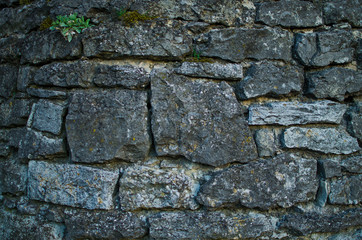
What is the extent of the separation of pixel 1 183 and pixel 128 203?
3.80 feet

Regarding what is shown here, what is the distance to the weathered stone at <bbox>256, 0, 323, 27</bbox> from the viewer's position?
217cm

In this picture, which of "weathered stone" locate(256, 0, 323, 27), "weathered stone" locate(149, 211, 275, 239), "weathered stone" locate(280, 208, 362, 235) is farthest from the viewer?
"weathered stone" locate(256, 0, 323, 27)

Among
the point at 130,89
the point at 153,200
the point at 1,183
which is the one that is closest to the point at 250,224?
the point at 153,200

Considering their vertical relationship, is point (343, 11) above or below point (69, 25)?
above

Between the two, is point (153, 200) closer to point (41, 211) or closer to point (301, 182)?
point (41, 211)

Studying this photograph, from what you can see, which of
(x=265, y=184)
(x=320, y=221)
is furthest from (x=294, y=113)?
(x=320, y=221)

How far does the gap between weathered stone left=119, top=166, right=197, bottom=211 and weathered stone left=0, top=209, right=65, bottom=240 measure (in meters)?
0.52

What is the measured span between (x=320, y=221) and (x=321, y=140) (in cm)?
55

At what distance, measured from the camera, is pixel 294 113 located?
2.11 meters

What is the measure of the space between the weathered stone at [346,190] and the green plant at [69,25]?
204 cm

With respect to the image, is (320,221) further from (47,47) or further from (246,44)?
(47,47)

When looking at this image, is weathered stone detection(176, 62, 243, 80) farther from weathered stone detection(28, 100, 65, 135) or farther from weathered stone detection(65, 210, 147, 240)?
weathered stone detection(65, 210, 147, 240)

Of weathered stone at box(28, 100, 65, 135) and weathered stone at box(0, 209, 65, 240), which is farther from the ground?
weathered stone at box(28, 100, 65, 135)

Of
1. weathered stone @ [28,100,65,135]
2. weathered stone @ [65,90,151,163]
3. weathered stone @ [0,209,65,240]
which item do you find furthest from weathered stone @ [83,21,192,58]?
weathered stone @ [0,209,65,240]
